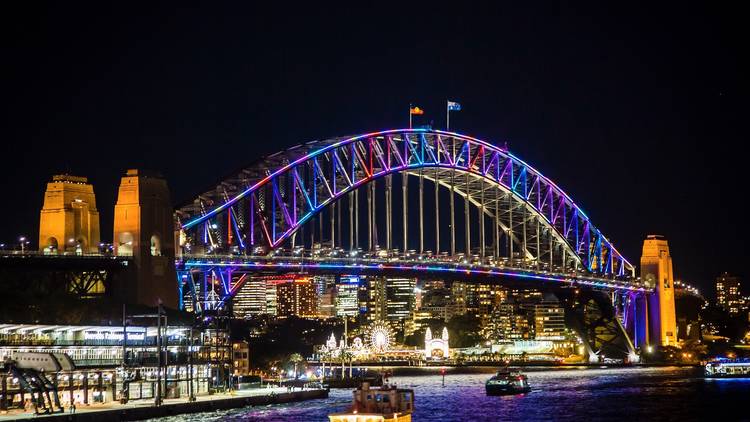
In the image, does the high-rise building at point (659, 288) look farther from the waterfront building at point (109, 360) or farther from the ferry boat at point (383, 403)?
the ferry boat at point (383, 403)

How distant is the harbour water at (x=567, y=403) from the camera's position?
7512cm

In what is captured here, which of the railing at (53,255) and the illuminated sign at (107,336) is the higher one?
the railing at (53,255)

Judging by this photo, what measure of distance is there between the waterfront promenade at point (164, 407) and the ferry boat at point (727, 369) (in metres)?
57.8

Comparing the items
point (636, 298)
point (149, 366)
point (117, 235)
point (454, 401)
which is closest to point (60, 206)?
point (117, 235)

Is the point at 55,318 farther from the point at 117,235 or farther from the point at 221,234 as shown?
the point at 221,234

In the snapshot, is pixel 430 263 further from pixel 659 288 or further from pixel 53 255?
pixel 659 288

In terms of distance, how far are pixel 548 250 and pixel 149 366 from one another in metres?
87.9

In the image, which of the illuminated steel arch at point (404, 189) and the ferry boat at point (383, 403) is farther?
the illuminated steel arch at point (404, 189)

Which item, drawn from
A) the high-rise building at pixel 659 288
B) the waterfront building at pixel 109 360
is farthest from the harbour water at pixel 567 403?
the high-rise building at pixel 659 288

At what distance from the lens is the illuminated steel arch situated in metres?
109

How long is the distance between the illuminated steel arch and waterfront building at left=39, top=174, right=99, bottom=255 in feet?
23.6

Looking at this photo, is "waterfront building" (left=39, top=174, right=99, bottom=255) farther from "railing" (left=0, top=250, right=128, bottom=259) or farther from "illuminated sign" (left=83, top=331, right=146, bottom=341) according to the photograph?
"illuminated sign" (left=83, top=331, right=146, bottom=341)

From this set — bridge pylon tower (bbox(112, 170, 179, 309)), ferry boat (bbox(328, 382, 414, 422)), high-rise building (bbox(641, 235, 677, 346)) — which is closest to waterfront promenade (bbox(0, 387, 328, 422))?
bridge pylon tower (bbox(112, 170, 179, 309))

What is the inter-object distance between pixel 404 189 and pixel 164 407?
2499 inches
